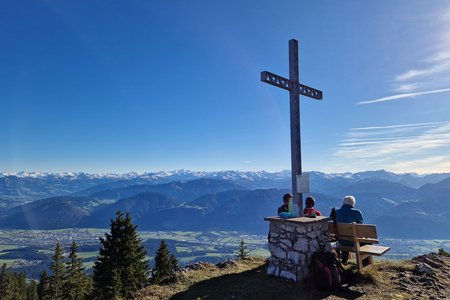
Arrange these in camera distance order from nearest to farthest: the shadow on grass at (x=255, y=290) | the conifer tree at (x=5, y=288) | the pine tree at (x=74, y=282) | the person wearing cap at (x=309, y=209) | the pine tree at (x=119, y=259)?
1. the shadow on grass at (x=255, y=290)
2. the person wearing cap at (x=309, y=209)
3. the pine tree at (x=119, y=259)
4. the pine tree at (x=74, y=282)
5. the conifer tree at (x=5, y=288)

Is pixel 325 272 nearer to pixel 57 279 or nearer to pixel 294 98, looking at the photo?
pixel 294 98

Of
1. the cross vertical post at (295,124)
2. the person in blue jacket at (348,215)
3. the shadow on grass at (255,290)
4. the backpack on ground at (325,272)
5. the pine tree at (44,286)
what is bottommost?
the pine tree at (44,286)

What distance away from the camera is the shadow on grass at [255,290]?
9.85 m

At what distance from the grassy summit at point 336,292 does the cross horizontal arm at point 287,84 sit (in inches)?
297

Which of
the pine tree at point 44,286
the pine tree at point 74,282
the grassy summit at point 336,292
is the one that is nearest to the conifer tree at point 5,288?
the pine tree at point 44,286

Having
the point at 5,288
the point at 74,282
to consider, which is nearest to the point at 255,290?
the point at 74,282

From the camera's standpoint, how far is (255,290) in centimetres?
1032

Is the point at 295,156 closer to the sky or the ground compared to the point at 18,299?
closer to the sky

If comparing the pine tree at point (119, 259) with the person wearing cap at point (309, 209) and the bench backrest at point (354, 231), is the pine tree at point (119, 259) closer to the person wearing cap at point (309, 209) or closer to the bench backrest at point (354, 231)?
the person wearing cap at point (309, 209)

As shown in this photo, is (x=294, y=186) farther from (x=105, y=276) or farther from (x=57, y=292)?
(x=57, y=292)

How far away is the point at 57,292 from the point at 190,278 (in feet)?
147

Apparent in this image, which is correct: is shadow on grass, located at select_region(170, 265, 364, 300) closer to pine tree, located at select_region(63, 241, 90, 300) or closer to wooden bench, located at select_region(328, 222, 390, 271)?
wooden bench, located at select_region(328, 222, 390, 271)

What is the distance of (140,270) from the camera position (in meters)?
34.2

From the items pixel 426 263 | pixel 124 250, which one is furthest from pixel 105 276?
pixel 426 263
